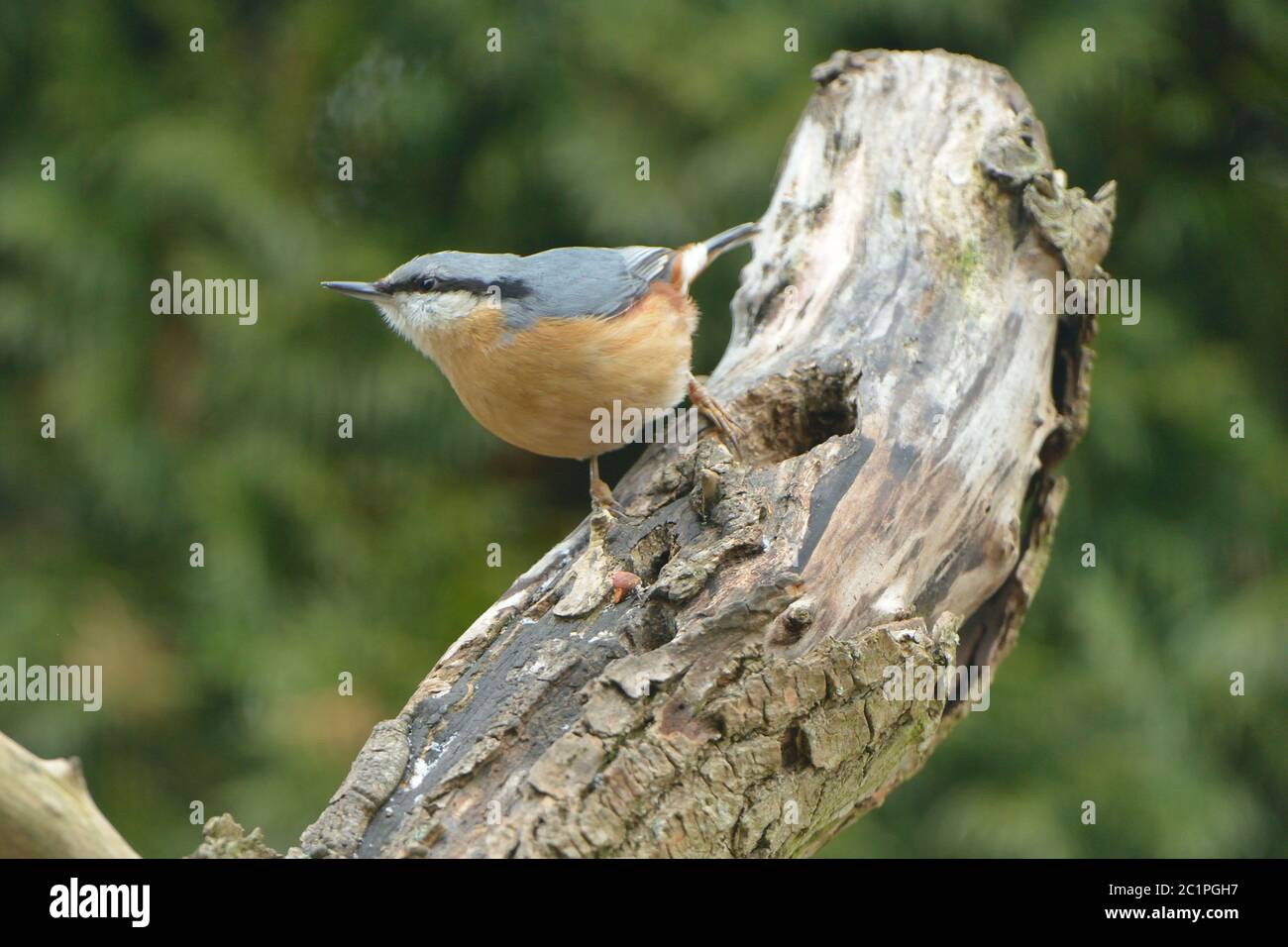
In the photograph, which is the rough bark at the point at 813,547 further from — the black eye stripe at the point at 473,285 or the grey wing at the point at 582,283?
the black eye stripe at the point at 473,285

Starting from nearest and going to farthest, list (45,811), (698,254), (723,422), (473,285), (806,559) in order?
(45,811), (806,559), (723,422), (473,285), (698,254)

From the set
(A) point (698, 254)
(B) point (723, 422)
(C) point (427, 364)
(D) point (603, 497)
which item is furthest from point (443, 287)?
(C) point (427, 364)

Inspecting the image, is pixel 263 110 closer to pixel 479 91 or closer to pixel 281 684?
pixel 479 91

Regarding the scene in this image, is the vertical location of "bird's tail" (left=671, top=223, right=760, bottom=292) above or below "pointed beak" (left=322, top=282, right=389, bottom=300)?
above

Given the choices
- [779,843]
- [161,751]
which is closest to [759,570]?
[779,843]

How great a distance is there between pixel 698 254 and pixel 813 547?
1.41 meters

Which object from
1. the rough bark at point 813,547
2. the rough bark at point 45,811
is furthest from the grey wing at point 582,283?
the rough bark at point 45,811

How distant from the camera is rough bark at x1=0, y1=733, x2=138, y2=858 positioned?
4.74 feet

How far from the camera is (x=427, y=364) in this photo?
414cm

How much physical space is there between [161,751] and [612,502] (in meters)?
2.44

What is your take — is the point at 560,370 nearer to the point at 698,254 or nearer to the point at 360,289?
the point at 360,289

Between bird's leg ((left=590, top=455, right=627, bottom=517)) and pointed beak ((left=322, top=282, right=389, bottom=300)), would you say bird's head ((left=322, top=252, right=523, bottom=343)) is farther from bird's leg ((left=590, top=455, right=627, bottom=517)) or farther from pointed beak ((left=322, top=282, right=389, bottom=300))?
bird's leg ((left=590, top=455, right=627, bottom=517))

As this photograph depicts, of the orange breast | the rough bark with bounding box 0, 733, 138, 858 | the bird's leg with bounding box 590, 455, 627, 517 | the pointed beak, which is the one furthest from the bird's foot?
the rough bark with bounding box 0, 733, 138, 858

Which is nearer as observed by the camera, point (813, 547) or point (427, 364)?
point (813, 547)
